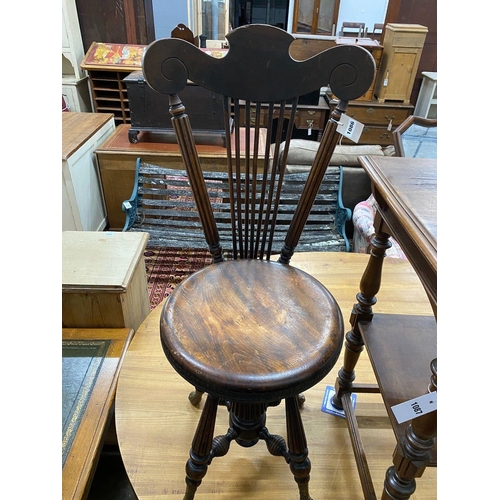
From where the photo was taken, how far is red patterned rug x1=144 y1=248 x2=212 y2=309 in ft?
6.99

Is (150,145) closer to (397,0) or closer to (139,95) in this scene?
(139,95)

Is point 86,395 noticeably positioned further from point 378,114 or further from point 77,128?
point 378,114

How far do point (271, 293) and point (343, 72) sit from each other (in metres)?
0.51

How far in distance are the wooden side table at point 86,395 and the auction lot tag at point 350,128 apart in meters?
1.03

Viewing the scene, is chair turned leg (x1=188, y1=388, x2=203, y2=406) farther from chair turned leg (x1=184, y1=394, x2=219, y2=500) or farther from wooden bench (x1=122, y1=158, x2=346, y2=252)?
wooden bench (x1=122, y1=158, x2=346, y2=252)

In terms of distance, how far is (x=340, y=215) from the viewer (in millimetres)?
2330

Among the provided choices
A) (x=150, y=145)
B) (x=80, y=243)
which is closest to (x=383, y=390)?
(x=80, y=243)

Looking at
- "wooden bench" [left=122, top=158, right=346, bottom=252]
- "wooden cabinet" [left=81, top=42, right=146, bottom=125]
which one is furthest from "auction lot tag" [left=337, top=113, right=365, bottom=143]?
"wooden cabinet" [left=81, top=42, right=146, bottom=125]

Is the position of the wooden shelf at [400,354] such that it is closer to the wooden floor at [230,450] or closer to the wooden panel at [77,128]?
the wooden floor at [230,450]

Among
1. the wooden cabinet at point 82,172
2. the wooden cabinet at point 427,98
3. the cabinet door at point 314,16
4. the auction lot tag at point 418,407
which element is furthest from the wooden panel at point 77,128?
the wooden cabinet at point 427,98

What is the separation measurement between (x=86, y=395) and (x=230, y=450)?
49cm

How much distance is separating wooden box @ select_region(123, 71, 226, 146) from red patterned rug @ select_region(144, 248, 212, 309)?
2.54 ft

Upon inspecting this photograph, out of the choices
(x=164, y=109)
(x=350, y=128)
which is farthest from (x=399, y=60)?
(x=350, y=128)

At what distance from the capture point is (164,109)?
2.31 metres
